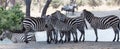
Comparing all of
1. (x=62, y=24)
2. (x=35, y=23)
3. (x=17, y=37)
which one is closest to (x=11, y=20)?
(x=17, y=37)

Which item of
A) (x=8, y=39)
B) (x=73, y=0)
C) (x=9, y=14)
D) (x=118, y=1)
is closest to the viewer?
(x=8, y=39)

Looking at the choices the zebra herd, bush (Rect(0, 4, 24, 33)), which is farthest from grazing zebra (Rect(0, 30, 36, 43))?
bush (Rect(0, 4, 24, 33))

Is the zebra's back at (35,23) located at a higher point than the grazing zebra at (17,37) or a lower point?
higher

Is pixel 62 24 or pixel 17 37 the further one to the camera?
pixel 17 37

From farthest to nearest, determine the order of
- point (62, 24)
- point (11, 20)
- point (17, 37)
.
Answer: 1. point (11, 20)
2. point (17, 37)
3. point (62, 24)

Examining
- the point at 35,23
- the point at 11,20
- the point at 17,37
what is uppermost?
the point at 35,23

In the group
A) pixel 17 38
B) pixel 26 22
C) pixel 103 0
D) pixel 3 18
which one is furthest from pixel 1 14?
pixel 103 0

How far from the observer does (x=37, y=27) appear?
44.5ft

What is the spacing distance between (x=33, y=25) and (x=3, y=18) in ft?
19.4

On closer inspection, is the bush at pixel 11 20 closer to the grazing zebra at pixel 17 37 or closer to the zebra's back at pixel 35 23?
the grazing zebra at pixel 17 37

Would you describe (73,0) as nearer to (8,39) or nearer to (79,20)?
(8,39)

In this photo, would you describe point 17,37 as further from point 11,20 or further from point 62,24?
point 11,20

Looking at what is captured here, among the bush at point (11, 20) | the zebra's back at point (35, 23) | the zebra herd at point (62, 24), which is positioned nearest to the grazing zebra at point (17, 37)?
the zebra herd at point (62, 24)

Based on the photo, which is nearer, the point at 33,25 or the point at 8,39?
the point at 33,25
